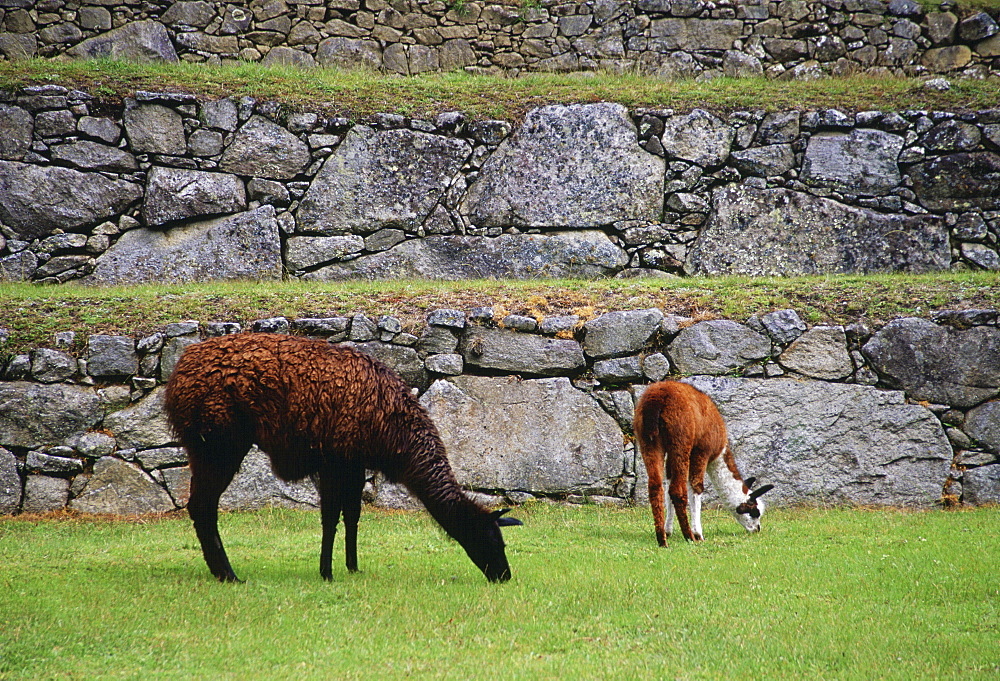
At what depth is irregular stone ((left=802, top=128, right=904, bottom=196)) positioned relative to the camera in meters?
12.4

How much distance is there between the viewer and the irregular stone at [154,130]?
40.2ft

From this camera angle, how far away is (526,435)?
8.88 metres

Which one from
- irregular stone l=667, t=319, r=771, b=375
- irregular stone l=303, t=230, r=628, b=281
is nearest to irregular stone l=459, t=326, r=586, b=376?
irregular stone l=667, t=319, r=771, b=375

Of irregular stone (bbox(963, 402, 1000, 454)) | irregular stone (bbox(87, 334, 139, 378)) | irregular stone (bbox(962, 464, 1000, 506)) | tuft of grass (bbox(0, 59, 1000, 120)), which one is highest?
tuft of grass (bbox(0, 59, 1000, 120))

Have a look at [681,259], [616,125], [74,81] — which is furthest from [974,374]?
[74,81]

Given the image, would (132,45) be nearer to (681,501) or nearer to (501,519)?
(501,519)

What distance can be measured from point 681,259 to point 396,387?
23.8 ft

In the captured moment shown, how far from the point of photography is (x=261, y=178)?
12.3 meters

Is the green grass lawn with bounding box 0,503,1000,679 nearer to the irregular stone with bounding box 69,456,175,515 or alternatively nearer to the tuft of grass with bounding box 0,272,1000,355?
the irregular stone with bounding box 69,456,175,515

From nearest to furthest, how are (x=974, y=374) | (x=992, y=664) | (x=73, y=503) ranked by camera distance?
(x=992, y=664), (x=73, y=503), (x=974, y=374)

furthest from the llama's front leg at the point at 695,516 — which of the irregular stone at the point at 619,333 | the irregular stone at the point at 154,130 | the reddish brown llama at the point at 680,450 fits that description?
the irregular stone at the point at 154,130

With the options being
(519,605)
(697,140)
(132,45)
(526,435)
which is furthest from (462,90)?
(519,605)

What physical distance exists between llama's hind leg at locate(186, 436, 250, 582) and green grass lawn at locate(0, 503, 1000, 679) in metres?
0.23

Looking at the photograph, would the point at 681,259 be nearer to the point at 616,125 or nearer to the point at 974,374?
the point at 616,125
